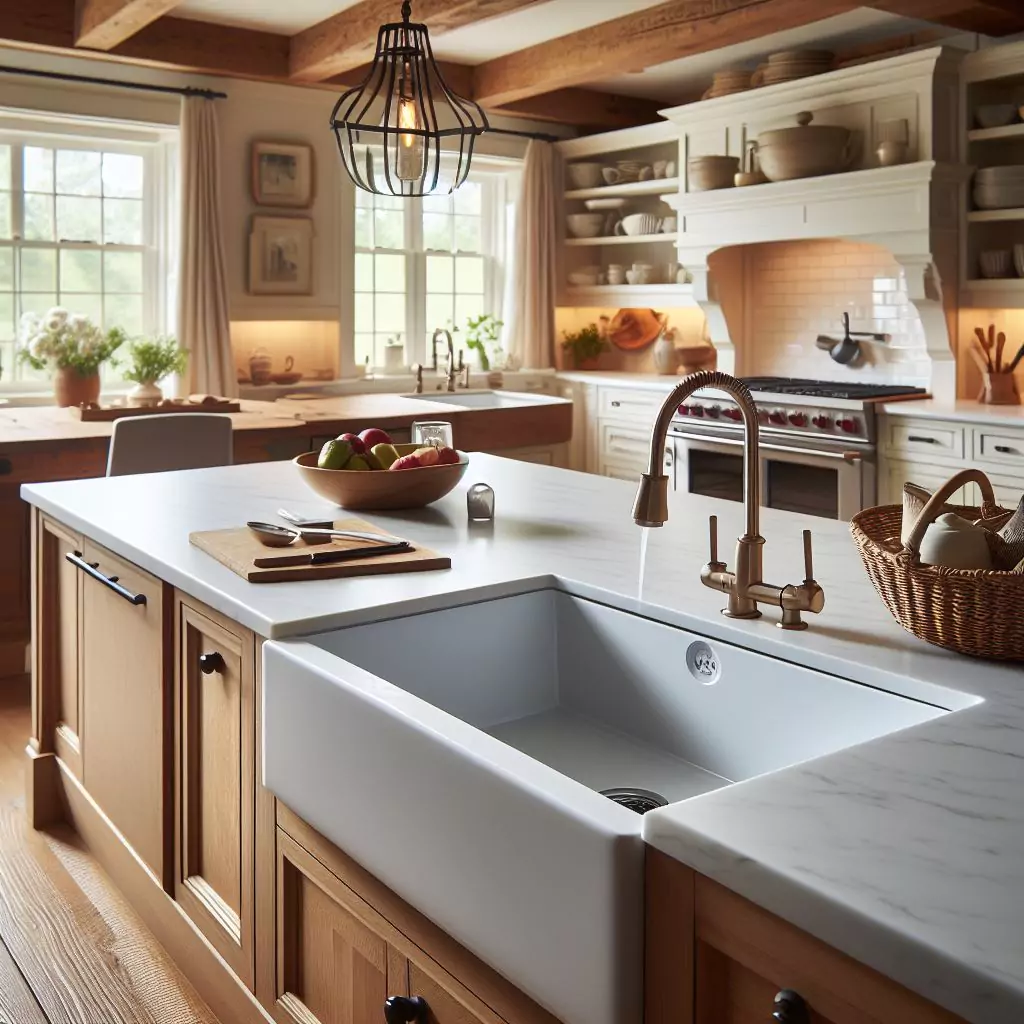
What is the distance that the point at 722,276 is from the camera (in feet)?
21.2

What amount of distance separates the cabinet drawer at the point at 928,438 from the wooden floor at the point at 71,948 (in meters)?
3.77

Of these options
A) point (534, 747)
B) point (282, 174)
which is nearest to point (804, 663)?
point (534, 747)

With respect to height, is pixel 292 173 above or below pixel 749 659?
above

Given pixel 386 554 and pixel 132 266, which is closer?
pixel 386 554

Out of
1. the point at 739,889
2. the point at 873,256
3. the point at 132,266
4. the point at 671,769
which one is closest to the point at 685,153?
the point at 873,256

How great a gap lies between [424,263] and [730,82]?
2.15 metres

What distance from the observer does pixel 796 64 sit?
569cm

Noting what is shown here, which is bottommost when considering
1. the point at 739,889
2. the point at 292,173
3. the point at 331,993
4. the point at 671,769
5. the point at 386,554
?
the point at 331,993

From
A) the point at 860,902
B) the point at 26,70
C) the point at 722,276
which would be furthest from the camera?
the point at 722,276

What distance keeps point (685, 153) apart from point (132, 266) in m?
3.04

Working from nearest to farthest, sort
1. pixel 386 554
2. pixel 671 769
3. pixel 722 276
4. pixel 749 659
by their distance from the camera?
1. pixel 749 659
2. pixel 671 769
3. pixel 386 554
4. pixel 722 276

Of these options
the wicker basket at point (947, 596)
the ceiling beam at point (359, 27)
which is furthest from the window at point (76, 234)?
the wicker basket at point (947, 596)

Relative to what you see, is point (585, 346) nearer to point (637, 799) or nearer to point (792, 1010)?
point (637, 799)

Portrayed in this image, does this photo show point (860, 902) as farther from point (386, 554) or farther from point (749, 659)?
point (386, 554)
